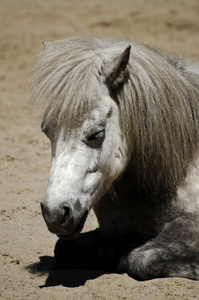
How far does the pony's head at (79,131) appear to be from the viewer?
2.71 meters

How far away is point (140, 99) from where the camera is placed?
301cm

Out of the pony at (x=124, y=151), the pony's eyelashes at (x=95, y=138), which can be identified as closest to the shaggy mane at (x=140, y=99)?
the pony at (x=124, y=151)

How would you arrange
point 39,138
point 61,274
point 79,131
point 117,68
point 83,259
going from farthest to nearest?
point 39,138, point 83,259, point 61,274, point 117,68, point 79,131

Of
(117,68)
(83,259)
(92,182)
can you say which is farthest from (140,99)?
(83,259)

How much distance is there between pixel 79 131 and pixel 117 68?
442mm

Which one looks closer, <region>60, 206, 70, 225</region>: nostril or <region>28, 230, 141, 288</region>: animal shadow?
<region>60, 206, 70, 225</region>: nostril

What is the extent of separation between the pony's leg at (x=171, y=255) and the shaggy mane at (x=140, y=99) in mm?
281

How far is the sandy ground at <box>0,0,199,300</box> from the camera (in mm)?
2893

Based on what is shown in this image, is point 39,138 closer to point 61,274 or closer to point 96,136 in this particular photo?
point 61,274

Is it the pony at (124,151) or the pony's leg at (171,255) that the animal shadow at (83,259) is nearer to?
the pony at (124,151)

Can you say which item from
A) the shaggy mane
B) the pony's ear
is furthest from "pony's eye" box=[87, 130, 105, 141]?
the pony's ear

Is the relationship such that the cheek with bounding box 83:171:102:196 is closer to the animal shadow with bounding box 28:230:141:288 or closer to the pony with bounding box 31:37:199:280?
the pony with bounding box 31:37:199:280

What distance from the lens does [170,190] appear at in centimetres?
319

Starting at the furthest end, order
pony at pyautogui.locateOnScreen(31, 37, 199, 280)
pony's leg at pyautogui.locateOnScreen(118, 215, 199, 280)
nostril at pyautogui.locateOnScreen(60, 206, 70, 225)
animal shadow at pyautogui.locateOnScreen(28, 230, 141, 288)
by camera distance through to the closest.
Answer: animal shadow at pyautogui.locateOnScreen(28, 230, 141, 288)
pony's leg at pyautogui.locateOnScreen(118, 215, 199, 280)
pony at pyautogui.locateOnScreen(31, 37, 199, 280)
nostril at pyautogui.locateOnScreen(60, 206, 70, 225)
